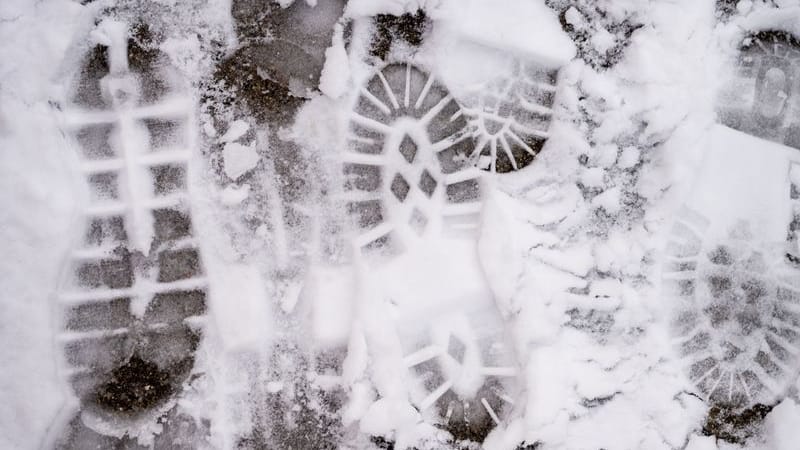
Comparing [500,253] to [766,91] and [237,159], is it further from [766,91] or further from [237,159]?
[766,91]

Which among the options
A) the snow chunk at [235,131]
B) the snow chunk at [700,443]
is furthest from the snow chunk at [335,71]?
the snow chunk at [700,443]

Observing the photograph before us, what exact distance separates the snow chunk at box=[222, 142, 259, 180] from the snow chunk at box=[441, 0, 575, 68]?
438 mm

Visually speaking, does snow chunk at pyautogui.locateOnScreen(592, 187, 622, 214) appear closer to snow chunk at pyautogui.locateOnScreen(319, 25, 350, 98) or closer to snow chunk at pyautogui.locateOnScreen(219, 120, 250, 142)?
snow chunk at pyautogui.locateOnScreen(319, 25, 350, 98)

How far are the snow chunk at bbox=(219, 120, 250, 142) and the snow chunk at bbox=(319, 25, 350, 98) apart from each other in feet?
0.52

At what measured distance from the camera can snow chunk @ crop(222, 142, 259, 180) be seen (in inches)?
41.0

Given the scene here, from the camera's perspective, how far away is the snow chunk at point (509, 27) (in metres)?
1.04

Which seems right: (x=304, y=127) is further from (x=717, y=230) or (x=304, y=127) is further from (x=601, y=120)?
(x=717, y=230)

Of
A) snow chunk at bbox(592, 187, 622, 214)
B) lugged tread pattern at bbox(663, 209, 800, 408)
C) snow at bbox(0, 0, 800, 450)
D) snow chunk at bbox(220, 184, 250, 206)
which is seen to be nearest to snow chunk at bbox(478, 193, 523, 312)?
snow at bbox(0, 0, 800, 450)

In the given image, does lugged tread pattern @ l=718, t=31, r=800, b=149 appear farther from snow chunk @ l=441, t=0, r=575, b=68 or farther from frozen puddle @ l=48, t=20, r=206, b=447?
frozen puddle @ l=48, t=20, r=206, b=447

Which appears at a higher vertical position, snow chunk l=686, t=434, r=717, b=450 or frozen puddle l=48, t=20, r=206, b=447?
frozen puddle l=48, t=20, r=206, b=447

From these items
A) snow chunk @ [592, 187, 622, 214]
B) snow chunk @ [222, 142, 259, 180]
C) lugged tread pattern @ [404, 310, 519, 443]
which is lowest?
lugged tread pattern @ [404, 310, 519, 443]

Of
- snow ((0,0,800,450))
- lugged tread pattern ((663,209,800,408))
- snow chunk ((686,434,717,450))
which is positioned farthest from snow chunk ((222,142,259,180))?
snow chunk ((686,434,717,450))

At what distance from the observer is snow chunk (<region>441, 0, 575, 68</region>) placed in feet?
3.42

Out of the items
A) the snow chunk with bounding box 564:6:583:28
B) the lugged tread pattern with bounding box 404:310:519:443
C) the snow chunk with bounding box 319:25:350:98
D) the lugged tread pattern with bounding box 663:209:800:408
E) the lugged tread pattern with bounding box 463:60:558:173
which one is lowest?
the lugged tread pattern with bounding box 663:209:800:408
